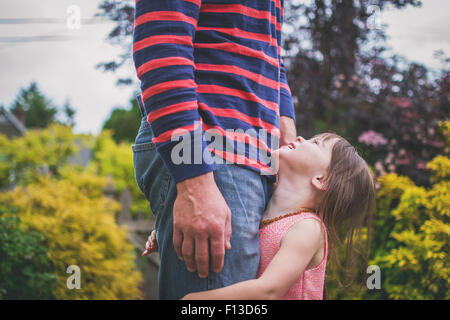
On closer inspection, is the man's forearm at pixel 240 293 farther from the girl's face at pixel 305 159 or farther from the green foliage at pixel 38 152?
the green foliage at pixel 38 152

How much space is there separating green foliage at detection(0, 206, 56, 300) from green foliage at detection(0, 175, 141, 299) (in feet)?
0.23

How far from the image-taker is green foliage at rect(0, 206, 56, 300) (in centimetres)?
236

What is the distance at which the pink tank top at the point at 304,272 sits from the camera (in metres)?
1.02

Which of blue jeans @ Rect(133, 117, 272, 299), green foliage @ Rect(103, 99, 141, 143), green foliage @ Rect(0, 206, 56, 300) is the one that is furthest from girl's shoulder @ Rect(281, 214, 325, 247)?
green foliage @ Rect(103, 99, 141, 143)

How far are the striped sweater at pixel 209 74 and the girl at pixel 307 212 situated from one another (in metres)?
0.15

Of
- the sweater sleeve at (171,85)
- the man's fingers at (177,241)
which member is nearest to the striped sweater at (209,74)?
the sweater sleeve at (171,85)

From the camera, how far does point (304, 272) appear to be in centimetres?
110

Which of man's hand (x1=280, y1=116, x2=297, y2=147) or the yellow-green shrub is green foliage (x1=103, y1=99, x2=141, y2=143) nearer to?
the yellow-green shrub

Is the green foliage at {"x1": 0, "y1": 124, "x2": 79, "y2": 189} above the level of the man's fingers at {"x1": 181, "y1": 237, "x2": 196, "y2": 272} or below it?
above

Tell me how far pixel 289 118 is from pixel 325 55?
9.91 feet

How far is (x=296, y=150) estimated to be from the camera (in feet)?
3.93

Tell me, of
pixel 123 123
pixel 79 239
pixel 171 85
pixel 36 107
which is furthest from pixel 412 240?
pixel 36 107

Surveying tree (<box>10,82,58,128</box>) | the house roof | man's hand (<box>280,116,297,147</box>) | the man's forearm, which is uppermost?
tree (<box>10,82,58,128</box>)
